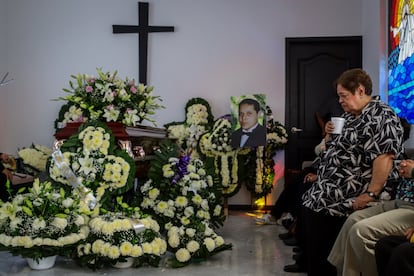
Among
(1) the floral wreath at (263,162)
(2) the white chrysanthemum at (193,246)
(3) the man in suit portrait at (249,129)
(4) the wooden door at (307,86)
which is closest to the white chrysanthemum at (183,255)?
(2) the white chrysanthemum at (193,246)

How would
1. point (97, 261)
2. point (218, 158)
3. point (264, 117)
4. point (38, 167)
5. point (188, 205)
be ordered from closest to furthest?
point (97, 261), point (188, 205), point (38, 167), point (264, 117), point (218, 158)

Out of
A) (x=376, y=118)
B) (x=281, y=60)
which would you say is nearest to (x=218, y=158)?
(x=281, y=60)

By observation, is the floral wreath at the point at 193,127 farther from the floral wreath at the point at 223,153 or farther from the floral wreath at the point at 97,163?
the floral wreath at the point at 97,163

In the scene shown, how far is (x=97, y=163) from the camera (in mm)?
3145

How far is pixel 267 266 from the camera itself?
2996 mm

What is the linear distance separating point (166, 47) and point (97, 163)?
2815 mm

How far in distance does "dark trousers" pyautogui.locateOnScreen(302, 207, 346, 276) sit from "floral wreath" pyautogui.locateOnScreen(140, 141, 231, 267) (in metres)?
0.80

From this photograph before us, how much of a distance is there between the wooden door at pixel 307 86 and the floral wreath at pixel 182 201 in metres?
1.95

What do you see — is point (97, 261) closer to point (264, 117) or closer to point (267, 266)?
point (267, 266)

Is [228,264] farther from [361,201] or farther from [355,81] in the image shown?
[355,81]

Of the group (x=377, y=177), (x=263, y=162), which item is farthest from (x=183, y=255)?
(x=263, y=162)

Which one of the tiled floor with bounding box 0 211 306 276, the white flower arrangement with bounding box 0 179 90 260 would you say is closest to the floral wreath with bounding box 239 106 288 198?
the tiled floor with bounding box 0 211 306 276

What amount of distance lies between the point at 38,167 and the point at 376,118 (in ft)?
10.5

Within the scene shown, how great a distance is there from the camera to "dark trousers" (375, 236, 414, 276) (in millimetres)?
1632
